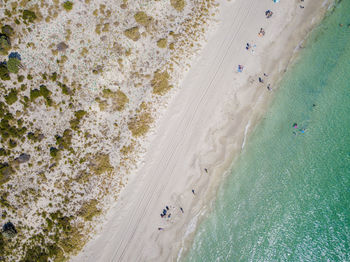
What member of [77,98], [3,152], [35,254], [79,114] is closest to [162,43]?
[77,98]

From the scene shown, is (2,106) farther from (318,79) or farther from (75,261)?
(318,79)

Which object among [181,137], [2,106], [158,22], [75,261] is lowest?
[75,261]

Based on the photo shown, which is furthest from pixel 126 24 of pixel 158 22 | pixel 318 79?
pixel 318 79

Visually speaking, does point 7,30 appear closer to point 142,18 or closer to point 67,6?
point 67,6

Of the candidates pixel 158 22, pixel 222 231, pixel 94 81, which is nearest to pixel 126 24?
pixel 158 22

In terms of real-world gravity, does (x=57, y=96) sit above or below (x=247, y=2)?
below

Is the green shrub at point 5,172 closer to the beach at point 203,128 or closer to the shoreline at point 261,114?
the beach at point 203,128

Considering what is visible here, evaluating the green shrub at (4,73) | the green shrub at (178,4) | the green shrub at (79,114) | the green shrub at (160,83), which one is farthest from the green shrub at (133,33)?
the green shrub at (4,73)
